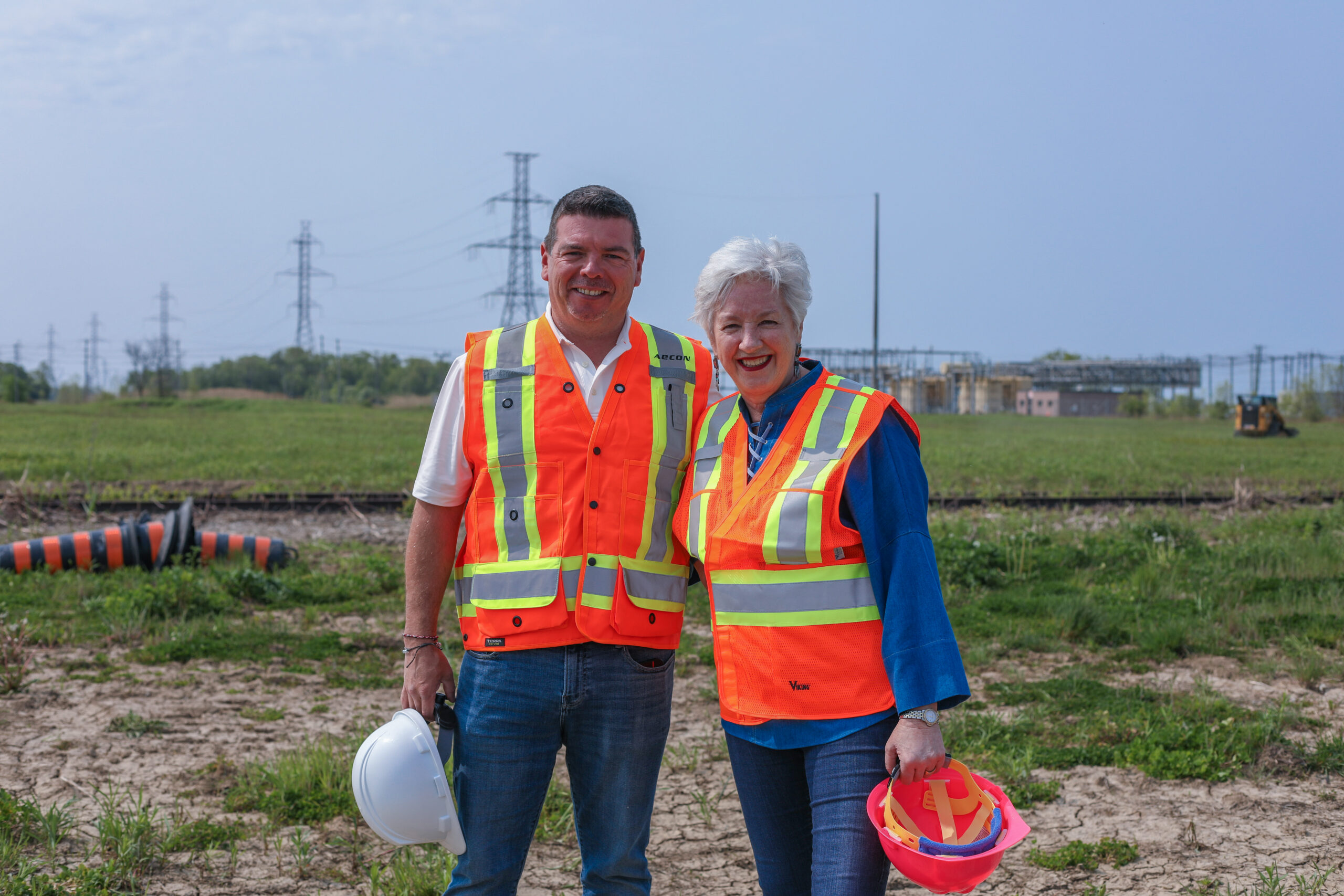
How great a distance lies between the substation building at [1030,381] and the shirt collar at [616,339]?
85.2 meters

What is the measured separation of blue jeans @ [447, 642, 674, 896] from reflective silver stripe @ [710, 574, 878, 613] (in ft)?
1.54

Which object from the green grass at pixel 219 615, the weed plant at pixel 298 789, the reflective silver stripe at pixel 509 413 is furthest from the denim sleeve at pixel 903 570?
the green grass at pixel 219 615

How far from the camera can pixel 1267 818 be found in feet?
14.5

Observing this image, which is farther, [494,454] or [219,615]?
[219,615]

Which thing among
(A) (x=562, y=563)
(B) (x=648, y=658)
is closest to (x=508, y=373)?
(A) (x=562, y=563)

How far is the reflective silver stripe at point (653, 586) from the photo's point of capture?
2781mm

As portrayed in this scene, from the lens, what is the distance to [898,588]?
95.7 inches

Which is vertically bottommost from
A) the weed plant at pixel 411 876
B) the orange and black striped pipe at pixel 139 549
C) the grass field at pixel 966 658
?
the weed plant at pixel 411 876

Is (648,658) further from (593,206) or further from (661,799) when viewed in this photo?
(661,799)

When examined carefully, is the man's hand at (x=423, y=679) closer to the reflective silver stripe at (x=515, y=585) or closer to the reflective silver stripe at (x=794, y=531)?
the reflective silver stripe at (x=515, y=585)

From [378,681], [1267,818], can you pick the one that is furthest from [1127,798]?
[378,681]

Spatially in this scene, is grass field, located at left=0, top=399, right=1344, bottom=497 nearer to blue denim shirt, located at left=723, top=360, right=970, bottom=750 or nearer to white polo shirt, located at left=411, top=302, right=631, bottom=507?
white polo shirt, located at left=411, top=302, right=631, bottom=507

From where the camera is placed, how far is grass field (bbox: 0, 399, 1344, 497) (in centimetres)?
1692

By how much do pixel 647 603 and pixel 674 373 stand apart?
0.71 metres
